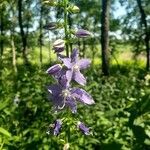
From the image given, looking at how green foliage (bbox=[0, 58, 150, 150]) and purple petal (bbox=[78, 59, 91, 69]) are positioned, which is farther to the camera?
green foliage (bbox=[0, 58, 150, 150])

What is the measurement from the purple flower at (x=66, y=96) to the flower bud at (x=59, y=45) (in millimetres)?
237

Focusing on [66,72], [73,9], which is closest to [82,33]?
[73,9]

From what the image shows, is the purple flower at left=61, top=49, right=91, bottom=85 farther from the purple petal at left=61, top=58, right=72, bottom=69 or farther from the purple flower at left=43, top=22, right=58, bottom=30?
the purple flower at left=43, top=22, right=58, bottom=30

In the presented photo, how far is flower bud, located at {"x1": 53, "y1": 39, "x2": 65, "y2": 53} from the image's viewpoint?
3.33m

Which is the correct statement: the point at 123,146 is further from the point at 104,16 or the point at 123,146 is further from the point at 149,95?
the point at 104,16

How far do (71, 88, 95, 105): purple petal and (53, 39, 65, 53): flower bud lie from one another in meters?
0.35

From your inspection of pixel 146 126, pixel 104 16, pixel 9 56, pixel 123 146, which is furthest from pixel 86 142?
pixel 9 56

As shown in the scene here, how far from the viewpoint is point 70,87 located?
11.7ft

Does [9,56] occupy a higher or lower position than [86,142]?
lower

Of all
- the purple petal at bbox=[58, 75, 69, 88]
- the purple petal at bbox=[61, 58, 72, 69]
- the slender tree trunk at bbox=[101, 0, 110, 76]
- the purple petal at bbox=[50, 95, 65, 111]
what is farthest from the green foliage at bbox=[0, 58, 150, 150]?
the slender tree trunk at bbox=[101, 0, 110, 76]

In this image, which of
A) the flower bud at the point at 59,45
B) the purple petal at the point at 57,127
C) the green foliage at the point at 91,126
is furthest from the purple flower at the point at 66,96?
the green foliage at the point at 91,126

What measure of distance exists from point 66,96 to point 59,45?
40 centimetres

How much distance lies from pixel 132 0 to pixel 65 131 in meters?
45.2

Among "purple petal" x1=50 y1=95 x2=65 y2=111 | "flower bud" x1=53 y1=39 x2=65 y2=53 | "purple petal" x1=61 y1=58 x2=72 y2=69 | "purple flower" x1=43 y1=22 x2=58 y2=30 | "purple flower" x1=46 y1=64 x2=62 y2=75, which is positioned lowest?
"purple petal" x1=50 y1=95 x2=65 y2=111
